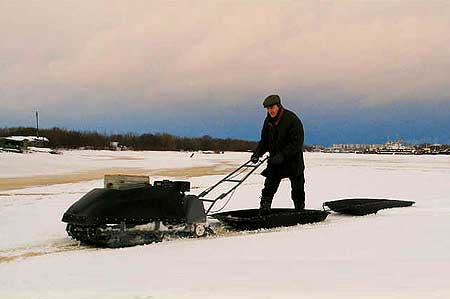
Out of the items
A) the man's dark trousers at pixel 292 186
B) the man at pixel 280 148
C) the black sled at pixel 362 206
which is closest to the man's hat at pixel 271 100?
the man at pixel 280 148

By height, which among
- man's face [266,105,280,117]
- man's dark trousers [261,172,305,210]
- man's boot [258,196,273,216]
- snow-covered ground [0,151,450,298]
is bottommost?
snow-covered ground [0,151,450,298]

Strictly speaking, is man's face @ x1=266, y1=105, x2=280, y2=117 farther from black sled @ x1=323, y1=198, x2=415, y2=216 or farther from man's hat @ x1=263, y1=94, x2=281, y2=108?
black sled @ x1=323, y1=198, x2=415, y2=216

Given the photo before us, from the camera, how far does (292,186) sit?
639cm

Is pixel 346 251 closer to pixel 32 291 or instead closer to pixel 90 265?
pixel 90 265

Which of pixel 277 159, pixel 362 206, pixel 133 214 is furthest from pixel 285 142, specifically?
pixel 133 214

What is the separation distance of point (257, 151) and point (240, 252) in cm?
229

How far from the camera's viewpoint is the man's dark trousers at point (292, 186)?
6.34 m

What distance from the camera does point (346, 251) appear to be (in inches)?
168

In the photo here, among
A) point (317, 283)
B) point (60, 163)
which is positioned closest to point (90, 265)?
point (317, 283)

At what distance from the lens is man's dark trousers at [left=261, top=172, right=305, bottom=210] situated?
6336 millimetres

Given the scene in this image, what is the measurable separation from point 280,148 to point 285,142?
10 cm

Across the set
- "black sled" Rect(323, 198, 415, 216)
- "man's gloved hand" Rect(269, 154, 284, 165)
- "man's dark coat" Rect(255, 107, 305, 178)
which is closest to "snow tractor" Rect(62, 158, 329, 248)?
"man's gloved hand" Rect(269, 154, 284, 165)

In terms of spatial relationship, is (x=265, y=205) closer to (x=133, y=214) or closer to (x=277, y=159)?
(x=277, y=159)

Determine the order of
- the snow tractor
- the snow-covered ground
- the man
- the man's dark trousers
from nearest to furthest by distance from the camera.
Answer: the snow-covered ground
the snow tractor
the man
the man's dark trousers
